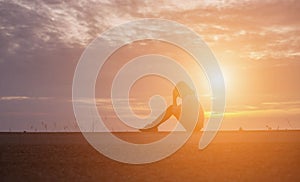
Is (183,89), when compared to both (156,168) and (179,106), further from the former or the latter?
(156,168)

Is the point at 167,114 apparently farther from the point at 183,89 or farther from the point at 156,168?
the point at 156,168

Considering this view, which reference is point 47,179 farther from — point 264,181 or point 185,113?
point 185,113

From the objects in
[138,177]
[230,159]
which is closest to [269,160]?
[230,159]

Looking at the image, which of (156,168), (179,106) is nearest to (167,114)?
(179,106)

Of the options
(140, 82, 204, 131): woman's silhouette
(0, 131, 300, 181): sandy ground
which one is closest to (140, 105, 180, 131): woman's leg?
(140, 82, 204, 131): woman's silhouette

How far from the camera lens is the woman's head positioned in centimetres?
8612

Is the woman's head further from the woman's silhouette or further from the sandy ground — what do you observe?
the sandy ground

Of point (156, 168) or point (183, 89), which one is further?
point (183, 89)

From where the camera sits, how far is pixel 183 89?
8675 cm

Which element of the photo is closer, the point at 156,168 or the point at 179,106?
the point at 156,168

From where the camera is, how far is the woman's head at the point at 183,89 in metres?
86.1

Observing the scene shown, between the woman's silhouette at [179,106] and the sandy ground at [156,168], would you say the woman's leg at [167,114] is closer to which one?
the woman's silhouette at [179,106]

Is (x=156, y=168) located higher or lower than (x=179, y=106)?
lower

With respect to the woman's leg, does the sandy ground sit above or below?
below
